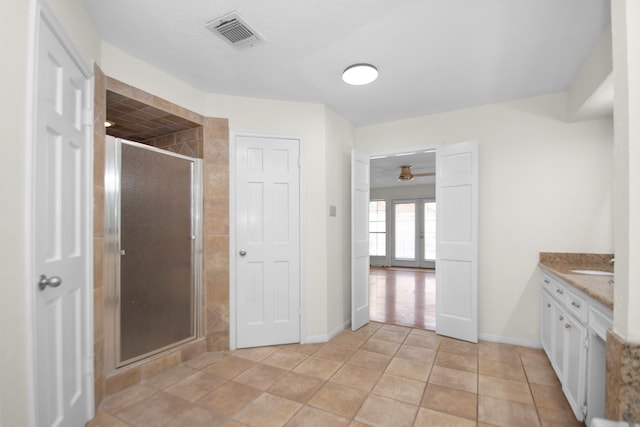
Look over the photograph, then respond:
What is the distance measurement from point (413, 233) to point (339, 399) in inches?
282

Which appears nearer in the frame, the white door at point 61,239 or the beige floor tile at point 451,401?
the white door at point 61,239

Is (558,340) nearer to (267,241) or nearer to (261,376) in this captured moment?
(261,376)

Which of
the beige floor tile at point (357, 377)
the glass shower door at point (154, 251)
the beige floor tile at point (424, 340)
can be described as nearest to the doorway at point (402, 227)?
the beige floor tile at point (424, 340)

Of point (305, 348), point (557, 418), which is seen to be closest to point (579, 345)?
point (557, 418)

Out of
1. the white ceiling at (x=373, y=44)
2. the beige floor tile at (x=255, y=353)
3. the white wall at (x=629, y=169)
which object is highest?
the white ceiling at (x=373, y=44)

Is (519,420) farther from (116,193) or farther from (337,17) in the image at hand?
(116,193)

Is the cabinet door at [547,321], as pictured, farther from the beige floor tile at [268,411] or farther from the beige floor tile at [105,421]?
the beige floor tile at [105,421]

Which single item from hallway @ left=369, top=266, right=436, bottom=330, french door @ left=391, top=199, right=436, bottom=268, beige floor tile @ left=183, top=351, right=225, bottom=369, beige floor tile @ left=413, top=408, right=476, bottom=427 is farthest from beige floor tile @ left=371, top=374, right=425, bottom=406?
french door @ left=391, top=199, right=436, bottom=268

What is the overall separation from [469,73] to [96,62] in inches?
111

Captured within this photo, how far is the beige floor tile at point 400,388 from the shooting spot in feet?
7.18

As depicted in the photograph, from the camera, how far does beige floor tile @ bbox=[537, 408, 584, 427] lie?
6.16 feet

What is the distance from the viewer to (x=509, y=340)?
10.3 ft

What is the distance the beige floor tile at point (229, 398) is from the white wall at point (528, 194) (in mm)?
2476

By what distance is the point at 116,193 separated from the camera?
2324 mm
